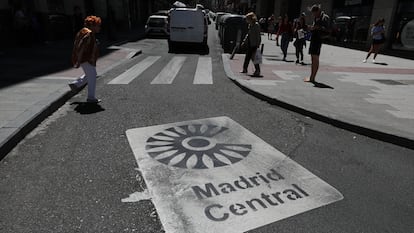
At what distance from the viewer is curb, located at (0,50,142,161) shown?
3.83 metres

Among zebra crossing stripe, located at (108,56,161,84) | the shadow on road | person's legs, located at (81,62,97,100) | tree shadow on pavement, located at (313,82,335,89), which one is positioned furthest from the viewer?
the shadow on road

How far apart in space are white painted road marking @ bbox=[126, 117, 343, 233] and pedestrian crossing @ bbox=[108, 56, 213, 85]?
3909mm

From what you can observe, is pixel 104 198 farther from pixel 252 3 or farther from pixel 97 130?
pixel 252 3

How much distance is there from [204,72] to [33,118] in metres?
5.94

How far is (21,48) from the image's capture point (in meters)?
13.8

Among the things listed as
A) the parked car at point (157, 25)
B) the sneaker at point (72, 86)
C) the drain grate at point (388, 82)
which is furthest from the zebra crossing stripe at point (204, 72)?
the parked car at point (157, 25)

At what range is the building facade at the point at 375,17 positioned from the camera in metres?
16.2

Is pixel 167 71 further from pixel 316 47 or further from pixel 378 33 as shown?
pixel 378 33

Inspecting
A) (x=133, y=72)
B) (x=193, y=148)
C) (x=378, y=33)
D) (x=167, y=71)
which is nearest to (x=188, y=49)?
(x=167, y=71)

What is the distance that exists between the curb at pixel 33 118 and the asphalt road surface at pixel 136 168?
95mm

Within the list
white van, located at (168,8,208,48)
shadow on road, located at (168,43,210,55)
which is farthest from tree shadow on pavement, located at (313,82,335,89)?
white van, located at (168,8,208,48)

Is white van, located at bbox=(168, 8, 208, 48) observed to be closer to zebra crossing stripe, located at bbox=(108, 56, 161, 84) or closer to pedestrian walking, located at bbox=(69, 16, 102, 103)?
zebra crossing stripe, located at bbox=(108, 56, 161, 84)

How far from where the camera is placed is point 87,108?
19.0ft

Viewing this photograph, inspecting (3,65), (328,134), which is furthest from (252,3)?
(328,134)
